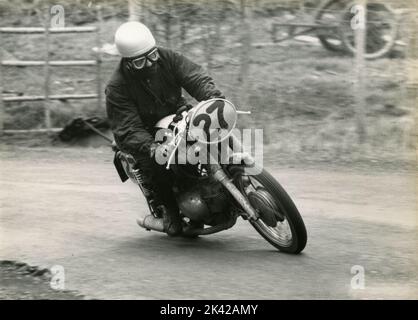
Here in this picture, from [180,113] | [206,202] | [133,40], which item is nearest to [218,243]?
[206,202]

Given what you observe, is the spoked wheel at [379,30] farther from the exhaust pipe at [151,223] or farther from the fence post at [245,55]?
the exhaust pipe at [151,223]

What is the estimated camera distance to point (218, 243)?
227 inches

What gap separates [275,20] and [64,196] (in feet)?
14.1

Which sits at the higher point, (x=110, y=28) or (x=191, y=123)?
(x=191, y=123)

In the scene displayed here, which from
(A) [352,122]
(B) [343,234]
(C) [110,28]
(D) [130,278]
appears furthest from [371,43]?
(D) [130,278]

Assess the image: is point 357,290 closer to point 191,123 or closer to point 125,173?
point 191,123

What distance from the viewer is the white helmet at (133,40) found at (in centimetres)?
520

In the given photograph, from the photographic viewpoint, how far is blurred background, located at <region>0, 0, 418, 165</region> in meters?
9.41

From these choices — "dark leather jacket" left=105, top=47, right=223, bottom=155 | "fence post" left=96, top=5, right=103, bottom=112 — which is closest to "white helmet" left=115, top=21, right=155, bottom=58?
"dark leather jacket" left=105, top=47, right=223, bottom=155

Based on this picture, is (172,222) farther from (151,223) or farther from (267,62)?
(267,62)

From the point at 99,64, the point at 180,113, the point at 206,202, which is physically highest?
the point at 180,113

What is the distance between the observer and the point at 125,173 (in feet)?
19.5

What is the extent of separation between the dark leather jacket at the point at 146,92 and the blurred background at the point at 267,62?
3582 mm

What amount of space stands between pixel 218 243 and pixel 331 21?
206 inches
